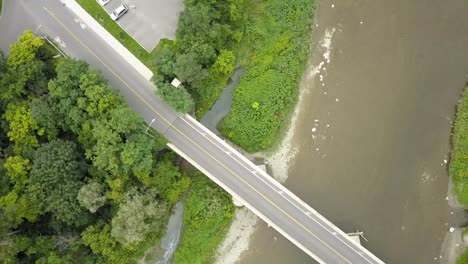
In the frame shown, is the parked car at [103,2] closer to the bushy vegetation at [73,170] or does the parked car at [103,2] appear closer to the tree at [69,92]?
the bushy vegetation at [73,170]

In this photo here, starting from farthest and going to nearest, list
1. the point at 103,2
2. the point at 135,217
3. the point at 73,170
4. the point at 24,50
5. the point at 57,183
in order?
the point at 103,2
the point at 24,50
the point at 73,170
the point at 57,183
the point at 135,217

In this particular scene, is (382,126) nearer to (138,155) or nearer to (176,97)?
(176,97)

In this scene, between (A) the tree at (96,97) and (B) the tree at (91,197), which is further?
(A) the tree at (96,97)

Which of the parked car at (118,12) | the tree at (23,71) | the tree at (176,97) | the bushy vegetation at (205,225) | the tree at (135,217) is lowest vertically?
the bushy vegetation at (205,225)

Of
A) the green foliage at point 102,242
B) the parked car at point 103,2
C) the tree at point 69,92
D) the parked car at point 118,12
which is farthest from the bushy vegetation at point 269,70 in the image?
the parked car at point 103,2

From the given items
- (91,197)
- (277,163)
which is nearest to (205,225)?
(277,163)

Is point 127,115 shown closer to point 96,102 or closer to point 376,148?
point 96,102

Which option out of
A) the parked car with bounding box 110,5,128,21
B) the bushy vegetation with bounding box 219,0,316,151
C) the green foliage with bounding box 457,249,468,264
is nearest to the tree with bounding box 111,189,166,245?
the bushy vegetation with bounding box 219,0,316,151
